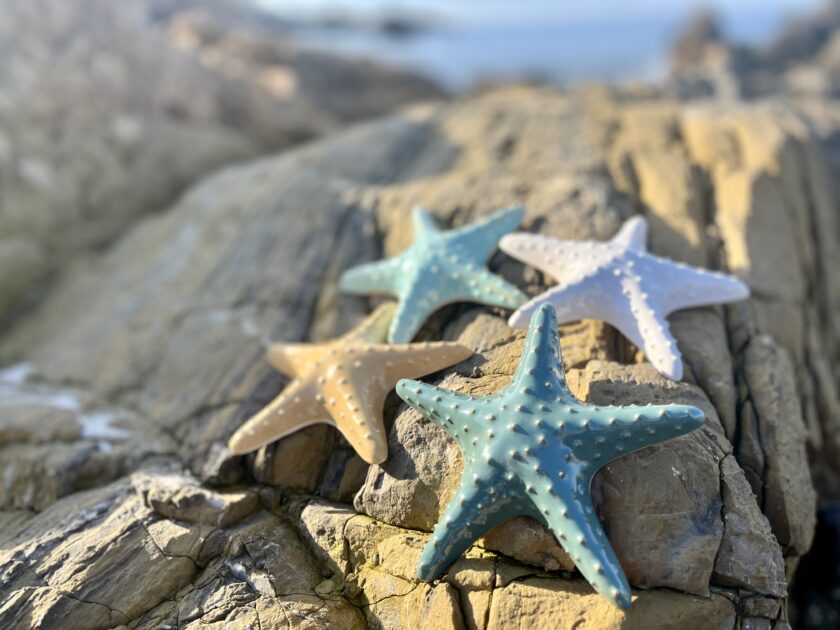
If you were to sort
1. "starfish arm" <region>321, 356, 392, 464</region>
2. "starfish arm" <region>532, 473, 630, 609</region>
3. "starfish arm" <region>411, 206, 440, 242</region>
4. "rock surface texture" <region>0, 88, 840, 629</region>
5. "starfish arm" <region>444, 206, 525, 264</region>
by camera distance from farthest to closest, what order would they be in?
"starfish arm" <region>411, 206, 440, 242</region> < "starfish arm" <region>444, 206, 525, 264</region> < "starfish arm" <region>321, 356, 392, 464</region> < "rock surface texture" <region>0, 88, 840, 629</region> < "starfish arm" <region>532, 473, 630, 609</region>

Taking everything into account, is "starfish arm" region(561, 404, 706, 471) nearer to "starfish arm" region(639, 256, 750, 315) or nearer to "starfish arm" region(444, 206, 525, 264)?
"starfish arm" region(639, 256, 750, 315)

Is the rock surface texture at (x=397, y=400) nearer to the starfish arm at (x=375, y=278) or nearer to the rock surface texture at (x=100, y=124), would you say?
the starfish arm at (x=375, y=278)

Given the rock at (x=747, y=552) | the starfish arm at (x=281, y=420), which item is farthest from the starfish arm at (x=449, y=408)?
the rock at (x=747, y=552)

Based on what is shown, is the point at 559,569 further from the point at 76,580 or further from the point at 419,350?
the point at 76,580

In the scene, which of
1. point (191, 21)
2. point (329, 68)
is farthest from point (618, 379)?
point (191, 21)

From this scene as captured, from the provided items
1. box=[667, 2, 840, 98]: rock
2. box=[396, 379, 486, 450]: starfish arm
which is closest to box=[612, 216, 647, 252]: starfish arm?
box=[396, 379, 486, 450]: starfish arm

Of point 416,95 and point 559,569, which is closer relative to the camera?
point 559,569
